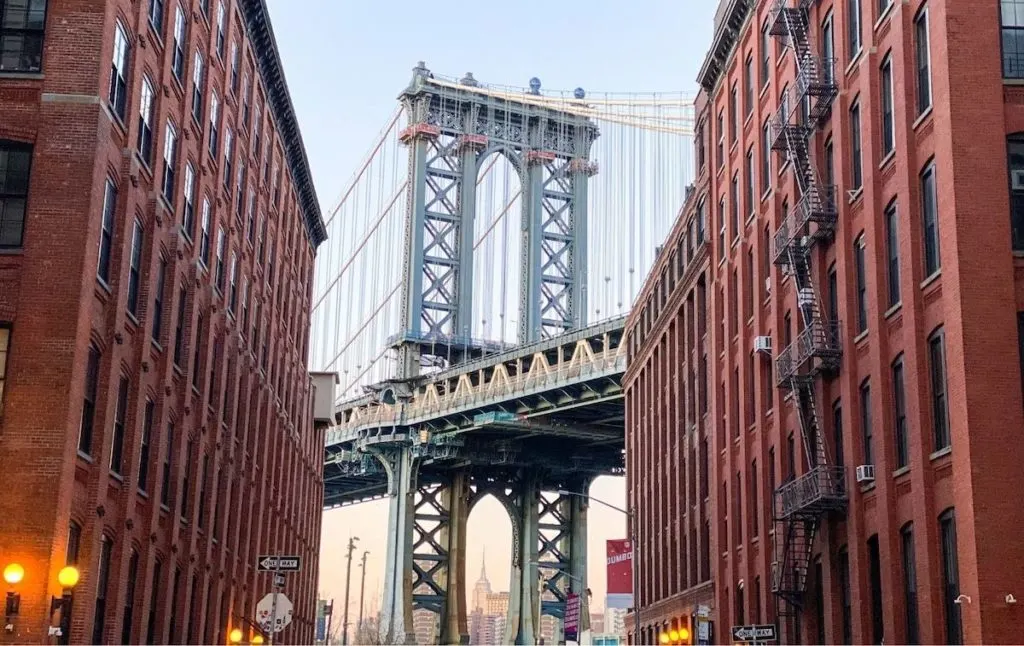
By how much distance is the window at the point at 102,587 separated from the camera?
3469 centimetres

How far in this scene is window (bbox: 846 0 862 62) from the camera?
132 ft

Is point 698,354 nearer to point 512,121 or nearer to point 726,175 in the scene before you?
point 726,175

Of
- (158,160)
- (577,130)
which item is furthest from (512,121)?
(158,160)

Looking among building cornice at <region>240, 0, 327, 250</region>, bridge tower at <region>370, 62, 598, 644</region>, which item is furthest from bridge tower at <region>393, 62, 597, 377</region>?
building cornice at <region>240, 0, 327, 250</region>

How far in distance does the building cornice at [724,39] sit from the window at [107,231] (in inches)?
1028

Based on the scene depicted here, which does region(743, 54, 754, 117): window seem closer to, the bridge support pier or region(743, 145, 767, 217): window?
region(743, 145, 767, 217): window

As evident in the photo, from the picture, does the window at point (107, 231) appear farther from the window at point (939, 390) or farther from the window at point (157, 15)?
the window at point (939, 390)

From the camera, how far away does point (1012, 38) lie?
3366 centimetres

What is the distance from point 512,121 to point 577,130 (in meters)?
6.05

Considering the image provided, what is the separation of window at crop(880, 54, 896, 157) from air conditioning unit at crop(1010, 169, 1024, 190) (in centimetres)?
440

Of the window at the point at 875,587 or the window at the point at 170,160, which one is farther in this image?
the window at the point at 170,160

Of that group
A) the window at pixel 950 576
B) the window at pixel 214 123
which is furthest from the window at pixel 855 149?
the window at pixel 214 123

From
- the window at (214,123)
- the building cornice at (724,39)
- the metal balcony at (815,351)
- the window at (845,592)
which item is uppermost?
the building cornice at (724,39)

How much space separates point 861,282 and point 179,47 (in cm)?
1970
